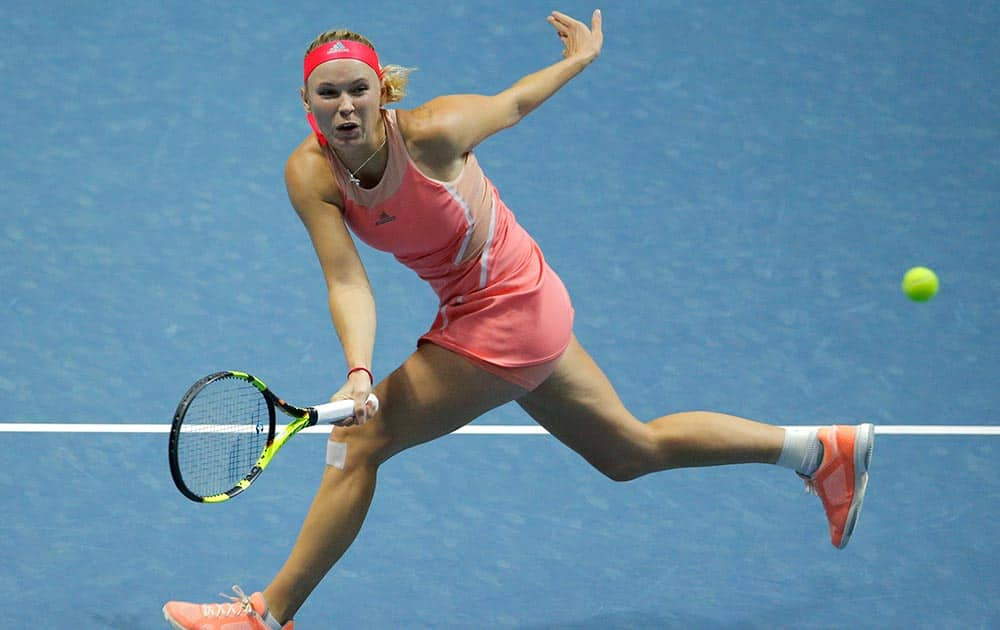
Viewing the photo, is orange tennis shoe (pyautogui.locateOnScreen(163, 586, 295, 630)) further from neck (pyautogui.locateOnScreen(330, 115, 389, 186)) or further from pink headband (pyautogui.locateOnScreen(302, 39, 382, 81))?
pink headband (pyautogui.locateOnScreen(302, 39, 382, 81))

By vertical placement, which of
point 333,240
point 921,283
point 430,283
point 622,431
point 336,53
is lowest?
point 622,431

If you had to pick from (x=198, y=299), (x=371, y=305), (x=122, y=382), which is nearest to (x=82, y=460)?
(x=122, y=382)

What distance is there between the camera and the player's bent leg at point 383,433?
10.6ft

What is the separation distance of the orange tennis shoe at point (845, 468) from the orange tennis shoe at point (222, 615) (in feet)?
4.64

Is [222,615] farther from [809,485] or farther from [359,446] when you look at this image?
[809,485]

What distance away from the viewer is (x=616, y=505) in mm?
4117

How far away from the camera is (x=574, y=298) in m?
4.91

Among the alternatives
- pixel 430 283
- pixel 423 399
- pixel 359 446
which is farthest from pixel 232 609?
pixel 430 283

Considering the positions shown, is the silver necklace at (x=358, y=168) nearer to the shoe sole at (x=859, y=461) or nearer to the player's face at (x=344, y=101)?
the player's face at (x=344, y=101)

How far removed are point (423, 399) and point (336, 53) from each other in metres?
0.77

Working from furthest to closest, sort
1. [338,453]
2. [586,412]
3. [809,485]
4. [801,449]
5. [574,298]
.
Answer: [574,298] → [809,485] → [801,449] → [586,412] → [338,453]

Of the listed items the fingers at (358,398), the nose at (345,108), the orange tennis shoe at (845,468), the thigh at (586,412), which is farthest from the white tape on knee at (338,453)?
the orange tennis shoe at (845,468)

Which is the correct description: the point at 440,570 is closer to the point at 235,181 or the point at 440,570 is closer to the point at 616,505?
the point at 616,505

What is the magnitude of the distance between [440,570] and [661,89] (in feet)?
8.36
